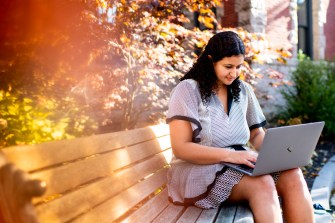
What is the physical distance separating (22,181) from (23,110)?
293 cm

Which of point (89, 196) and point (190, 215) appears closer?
point (89, 196)

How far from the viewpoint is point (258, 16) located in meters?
9.72

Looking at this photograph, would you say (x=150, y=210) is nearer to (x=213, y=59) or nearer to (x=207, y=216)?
(x=207, y=216)

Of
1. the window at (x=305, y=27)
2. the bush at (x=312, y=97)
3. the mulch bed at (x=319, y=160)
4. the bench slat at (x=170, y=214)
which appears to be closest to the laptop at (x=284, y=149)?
the bench slat at (x=170, y=214)

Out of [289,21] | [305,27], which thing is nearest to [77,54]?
[289,21]

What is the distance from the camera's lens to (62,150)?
182cm

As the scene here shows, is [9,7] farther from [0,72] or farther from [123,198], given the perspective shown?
[123,198]

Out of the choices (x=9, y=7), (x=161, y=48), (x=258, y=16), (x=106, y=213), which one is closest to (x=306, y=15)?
(x=258, y=16)

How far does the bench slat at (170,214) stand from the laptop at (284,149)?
0.42 metres

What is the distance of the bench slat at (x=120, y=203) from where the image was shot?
6.42ft

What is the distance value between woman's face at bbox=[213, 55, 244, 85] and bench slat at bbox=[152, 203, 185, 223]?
92 cm

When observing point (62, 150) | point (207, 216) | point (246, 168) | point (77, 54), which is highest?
point (77, 54)

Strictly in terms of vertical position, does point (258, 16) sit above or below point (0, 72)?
above

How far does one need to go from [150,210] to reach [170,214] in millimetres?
129
